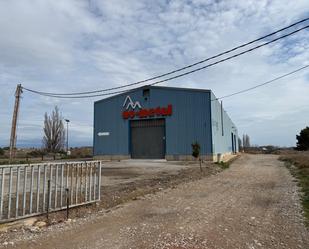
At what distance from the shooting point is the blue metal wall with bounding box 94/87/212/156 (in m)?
30.5

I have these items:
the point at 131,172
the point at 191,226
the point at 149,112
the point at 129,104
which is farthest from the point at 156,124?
the point at 191,226

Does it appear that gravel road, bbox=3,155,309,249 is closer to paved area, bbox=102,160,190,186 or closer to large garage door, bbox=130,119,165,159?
paved area, bbox=102,160,190,186

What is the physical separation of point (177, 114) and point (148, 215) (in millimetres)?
23747

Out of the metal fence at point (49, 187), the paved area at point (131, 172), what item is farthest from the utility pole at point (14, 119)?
the metal fence at point (49, 187)

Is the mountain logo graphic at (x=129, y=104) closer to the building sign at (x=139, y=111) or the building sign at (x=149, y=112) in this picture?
the building sign at (x=139, y=111)

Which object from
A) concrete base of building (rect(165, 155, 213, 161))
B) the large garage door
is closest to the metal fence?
concrete base of building (rect(165, 155, 213, 161))

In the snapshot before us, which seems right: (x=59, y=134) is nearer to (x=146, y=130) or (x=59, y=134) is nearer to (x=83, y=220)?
(x=146, y=130)

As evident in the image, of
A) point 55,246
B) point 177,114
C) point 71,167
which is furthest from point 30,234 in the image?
point 177,114

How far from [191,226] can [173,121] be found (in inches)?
984

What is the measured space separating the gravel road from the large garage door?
2190 cm

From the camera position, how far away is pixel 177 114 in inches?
1249

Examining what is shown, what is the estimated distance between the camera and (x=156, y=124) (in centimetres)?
3338

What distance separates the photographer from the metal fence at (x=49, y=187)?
7.48m

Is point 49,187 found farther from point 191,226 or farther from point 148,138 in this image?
point 148,138
